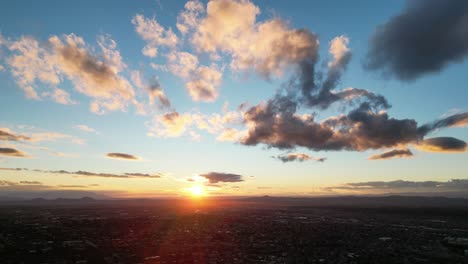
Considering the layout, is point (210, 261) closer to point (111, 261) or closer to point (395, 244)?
point (111, 261)

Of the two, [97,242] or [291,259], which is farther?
[97,242]

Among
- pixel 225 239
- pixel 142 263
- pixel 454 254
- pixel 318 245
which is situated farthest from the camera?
pixel 225 239

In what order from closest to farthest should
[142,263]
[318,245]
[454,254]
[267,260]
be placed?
[142,263] → [267,260] → [454,254] → [318,245]

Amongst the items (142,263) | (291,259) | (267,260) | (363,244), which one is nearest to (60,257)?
(142,263)

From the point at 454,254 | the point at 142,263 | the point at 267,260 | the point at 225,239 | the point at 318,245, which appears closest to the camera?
the point at 142,263

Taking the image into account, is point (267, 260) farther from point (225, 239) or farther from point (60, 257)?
point (60, 257)

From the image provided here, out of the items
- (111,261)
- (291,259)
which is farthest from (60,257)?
(291,259)

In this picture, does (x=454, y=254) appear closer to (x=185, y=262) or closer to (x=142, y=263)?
(x=185, y=262)

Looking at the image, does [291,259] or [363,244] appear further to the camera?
[363,244]

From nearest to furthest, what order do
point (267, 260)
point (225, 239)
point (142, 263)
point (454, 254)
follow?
point (142, 263) → point (267, 260) → point (454, 254) → point (225, 239)
